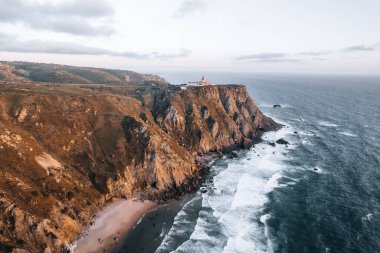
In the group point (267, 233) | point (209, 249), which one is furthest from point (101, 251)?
point (267, 233)

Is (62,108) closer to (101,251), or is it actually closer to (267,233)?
(101,251)

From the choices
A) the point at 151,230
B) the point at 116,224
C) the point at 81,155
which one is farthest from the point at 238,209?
the point at 81,155

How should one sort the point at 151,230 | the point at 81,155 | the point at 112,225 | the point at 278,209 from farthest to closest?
1. the point at 81,155
2. the point at 278,209
3. the point at 112,225
4. the point at 151,230

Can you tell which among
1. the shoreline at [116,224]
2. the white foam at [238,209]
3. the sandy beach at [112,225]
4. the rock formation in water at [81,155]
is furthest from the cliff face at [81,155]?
the white foam at [238,209]

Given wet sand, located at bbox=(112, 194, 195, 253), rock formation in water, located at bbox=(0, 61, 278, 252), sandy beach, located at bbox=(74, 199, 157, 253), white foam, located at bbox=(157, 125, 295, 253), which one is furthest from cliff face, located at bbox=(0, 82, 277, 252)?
white foam, located at bbox=(157, 125, 295, 253)

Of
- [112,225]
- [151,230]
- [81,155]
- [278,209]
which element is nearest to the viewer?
[151,230]

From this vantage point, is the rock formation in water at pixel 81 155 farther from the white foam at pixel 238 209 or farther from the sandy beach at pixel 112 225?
the white foam at pixel 238 209

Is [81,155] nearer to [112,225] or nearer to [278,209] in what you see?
[112,225]
